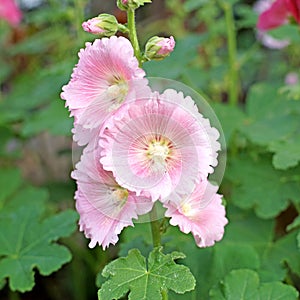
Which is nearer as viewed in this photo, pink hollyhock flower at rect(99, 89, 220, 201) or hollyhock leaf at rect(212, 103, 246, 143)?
pink hollyhock flower at rect(99, 89, 220, 201)

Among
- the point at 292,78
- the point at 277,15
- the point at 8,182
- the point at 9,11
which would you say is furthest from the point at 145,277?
the point at 9,11

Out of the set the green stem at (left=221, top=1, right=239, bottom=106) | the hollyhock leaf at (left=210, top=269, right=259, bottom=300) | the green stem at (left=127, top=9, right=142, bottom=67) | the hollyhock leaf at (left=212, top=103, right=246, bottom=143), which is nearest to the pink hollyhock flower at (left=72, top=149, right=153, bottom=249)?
the green stem at (left=127, top=9, right=142, bottom=67)

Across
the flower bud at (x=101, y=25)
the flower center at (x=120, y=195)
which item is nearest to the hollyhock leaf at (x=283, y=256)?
the flower center at (x=120, y=195)

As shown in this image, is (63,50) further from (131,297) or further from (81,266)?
(131,297)

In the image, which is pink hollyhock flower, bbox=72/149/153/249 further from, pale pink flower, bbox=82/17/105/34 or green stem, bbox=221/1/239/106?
green stem, bbox=221/1/239/106

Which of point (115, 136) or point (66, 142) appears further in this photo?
point (66, 142)

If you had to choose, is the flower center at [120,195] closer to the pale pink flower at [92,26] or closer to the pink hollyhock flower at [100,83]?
the pink hollyhock flower at [100,83]

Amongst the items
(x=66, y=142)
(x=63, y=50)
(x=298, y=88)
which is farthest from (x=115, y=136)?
(x=66, y=142)
